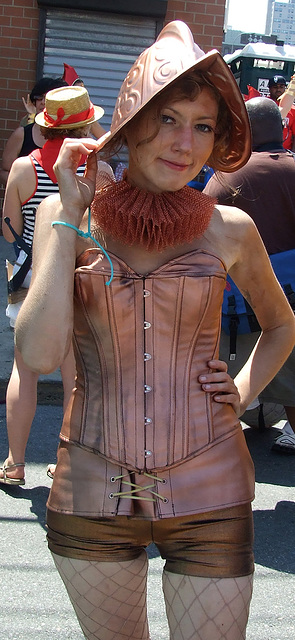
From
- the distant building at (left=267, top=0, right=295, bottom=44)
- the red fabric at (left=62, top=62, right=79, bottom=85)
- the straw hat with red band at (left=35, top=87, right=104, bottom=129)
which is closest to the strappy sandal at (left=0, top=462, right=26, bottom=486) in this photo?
the straw hat with red band at (left=35, top=87, right=104, bottom=129)

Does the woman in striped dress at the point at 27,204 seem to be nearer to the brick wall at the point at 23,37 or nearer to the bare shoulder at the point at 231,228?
the bare shoulder at the point at 231,228

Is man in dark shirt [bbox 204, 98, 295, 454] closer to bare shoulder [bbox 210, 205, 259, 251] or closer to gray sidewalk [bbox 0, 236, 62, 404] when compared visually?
gray sidewalk [bbox 0, 236, 62, 404]

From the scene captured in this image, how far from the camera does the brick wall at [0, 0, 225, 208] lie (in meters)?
9.04

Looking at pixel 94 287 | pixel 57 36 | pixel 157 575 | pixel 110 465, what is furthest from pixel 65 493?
pixel 57 36

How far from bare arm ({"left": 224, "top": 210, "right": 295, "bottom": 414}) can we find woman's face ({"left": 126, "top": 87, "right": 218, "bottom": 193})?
253mm

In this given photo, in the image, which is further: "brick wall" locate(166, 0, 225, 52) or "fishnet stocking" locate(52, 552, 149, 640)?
"brick wall" locate(166, 0, 225, 52)

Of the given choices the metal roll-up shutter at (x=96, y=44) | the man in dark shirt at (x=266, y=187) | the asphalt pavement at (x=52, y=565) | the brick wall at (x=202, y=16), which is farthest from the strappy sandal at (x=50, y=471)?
the brick wall at (x=202, y=16)

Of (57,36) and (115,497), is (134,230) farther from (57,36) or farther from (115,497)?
(57,36)

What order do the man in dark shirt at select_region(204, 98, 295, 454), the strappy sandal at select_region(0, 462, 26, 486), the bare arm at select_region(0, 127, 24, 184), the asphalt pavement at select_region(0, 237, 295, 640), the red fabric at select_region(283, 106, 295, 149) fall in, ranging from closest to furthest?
the asphalt pavement at select_region(0, 237, 295, 640), the strappy sandal at select_region(0, 462, 26, 486), the man in dark shirt at select_region(204, 98, 295, 454), the bare arm at select_region(0, 127, 24, 184), the red fabric at select_region(283, 106, 295, 149)

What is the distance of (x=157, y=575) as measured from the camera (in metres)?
3.64

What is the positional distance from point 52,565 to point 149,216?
218 centimetres

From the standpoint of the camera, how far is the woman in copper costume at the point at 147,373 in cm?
188

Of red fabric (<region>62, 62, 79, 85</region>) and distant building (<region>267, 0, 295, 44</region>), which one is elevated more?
red fabric (<region>62, 62, 79, 85</region>)

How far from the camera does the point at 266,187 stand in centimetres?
449
